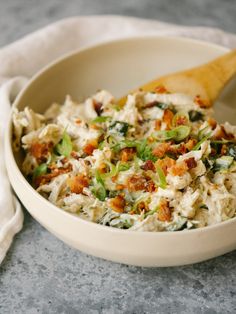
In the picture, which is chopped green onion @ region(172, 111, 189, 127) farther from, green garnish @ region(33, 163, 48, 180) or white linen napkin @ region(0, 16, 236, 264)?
white linen napkin @ region(0, 16, 236, 264)

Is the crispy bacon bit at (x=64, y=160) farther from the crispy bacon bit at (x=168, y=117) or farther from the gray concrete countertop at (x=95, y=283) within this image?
the crispy bacon bit at (x=168, y=117)

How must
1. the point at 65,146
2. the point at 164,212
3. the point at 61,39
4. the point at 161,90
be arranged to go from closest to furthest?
1. the point at 164,212
2. the point at 65,146
3. the point at 161,90
4. the point at 61,39

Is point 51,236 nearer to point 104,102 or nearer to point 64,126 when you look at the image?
point 64,126

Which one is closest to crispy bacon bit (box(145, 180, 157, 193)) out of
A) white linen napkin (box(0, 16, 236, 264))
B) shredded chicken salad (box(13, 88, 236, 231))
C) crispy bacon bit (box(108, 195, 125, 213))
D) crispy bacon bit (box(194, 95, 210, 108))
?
shredded chicken salad (box(13, 88, 236, 231))

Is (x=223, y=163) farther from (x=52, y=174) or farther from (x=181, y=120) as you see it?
(x=52, y=174)

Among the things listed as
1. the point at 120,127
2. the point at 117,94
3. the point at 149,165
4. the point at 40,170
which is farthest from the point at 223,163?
the point at 117,94

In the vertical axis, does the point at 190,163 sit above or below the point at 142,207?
above

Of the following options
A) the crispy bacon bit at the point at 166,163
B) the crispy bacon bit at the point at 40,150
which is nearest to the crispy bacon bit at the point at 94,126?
the crispy bacon bit at the point at 40,150
